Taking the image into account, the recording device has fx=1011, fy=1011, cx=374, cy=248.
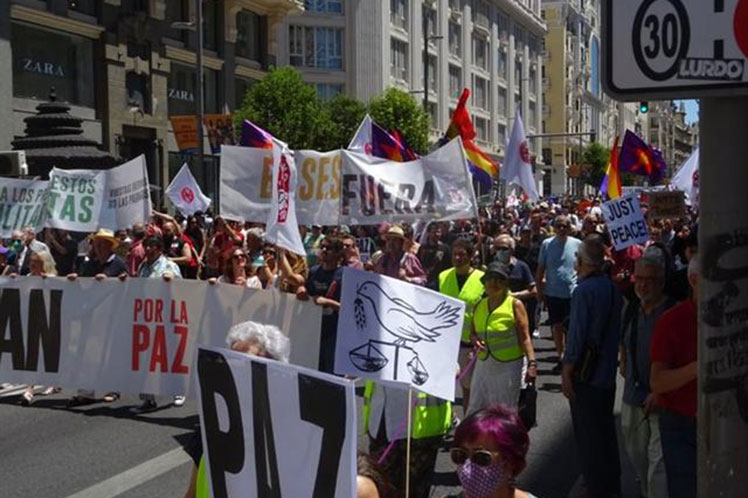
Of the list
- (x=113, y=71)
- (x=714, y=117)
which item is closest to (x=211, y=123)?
(x=113, y=71)

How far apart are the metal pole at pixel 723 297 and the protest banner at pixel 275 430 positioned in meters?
1.02

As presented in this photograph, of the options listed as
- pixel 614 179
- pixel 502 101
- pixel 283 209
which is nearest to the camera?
pixel 283 209

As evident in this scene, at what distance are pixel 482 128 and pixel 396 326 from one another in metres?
70.6

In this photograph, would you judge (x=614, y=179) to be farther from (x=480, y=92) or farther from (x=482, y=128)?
(x=480, y=92)

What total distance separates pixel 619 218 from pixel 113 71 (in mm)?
22686

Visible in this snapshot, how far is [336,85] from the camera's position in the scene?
54750 mm

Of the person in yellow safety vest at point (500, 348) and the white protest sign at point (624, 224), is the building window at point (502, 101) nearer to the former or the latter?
the white protest sign at point (624, 224)

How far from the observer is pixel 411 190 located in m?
11.2

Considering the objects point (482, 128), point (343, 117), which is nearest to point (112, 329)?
point (343, 117)

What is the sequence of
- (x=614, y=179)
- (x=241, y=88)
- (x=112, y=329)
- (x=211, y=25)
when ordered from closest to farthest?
(x=112, y=329), (x=614, y=179), (x=211, y=25), (x=241, y=88)

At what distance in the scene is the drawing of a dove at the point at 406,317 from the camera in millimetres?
5277

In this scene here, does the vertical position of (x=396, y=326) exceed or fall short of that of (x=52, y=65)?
it falls short

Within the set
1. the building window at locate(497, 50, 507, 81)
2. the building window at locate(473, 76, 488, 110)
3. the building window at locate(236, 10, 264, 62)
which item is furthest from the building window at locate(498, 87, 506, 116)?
the building window at locate(236, 10, 264, 62)

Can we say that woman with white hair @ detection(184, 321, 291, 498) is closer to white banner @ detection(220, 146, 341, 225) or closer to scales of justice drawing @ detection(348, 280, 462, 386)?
scales of justice drawing @ detection(348, 280, 462, 386)
